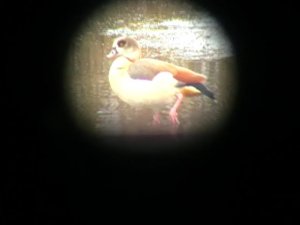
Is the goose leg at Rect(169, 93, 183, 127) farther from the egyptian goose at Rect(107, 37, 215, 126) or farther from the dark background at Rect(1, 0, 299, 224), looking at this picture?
the dark background at Rect(1, 0, 299, 224)

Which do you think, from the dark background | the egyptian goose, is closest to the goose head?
the egyptian goose

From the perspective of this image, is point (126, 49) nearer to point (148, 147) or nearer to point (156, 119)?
point (156, 119)

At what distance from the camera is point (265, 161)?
2.37 meters

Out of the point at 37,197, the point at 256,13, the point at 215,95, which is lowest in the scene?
the point at 37,197

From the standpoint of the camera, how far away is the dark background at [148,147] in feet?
7.59

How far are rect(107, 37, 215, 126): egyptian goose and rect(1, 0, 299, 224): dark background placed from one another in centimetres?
19


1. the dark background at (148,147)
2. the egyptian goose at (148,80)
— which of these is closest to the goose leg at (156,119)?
the egyptian goose at (148,80)

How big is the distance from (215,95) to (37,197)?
97 centimetres

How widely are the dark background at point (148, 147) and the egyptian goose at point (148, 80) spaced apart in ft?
0.63

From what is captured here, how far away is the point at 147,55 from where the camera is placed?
2230 millimetres

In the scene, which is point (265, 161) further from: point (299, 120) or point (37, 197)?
point (37, 197)

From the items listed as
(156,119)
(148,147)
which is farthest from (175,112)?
(148,147)

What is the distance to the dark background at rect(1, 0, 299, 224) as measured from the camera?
7.59 ft

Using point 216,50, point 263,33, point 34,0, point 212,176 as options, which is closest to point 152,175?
point 212,176
